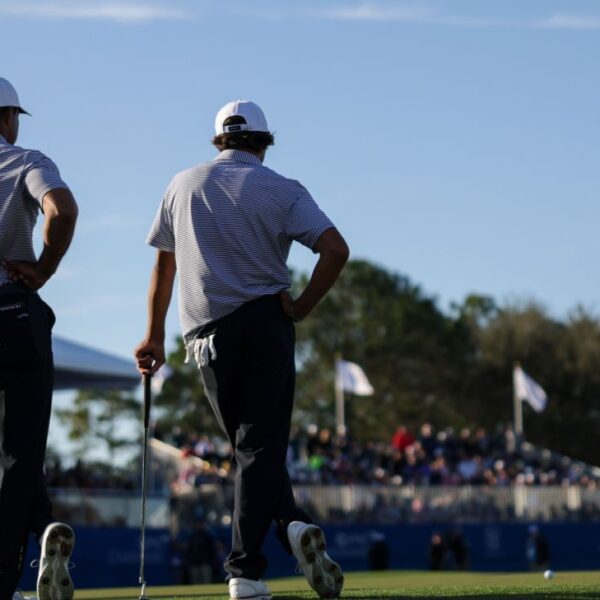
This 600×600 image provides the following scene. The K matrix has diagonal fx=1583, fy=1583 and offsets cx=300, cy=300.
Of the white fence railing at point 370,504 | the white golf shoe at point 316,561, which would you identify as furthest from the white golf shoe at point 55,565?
the white fence railing at point 370,504

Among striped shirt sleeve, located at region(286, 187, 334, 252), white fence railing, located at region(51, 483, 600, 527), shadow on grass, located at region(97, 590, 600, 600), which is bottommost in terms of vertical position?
shadow on grass, located at region(97, 590, 600, 600)

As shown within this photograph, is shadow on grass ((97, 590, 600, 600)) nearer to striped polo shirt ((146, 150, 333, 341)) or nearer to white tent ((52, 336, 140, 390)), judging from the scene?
striped polo shirt ((146, 150, 333, 341))

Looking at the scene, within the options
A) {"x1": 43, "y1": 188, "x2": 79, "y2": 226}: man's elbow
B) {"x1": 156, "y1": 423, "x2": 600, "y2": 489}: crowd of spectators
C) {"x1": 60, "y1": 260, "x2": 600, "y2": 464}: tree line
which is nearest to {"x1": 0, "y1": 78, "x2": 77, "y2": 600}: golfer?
{"x1": 43, "y1": 188, "x2": 79, "y2": 226}: man's elbow

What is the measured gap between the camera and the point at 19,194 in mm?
6719

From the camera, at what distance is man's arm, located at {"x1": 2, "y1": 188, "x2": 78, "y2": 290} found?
21.4 ft

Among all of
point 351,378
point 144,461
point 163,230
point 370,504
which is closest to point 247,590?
point 144,461

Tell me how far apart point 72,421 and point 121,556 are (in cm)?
5909

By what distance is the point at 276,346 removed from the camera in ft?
23.2

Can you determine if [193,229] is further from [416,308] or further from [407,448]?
[416,308]

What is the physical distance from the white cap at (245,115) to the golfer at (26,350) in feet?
3.21

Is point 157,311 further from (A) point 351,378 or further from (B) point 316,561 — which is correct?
(A) point 351,378

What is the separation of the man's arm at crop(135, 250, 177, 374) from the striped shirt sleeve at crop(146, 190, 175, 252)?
0.06 m

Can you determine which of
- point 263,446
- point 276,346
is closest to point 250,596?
point 263,446

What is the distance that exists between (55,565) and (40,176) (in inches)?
64.6
